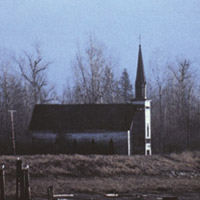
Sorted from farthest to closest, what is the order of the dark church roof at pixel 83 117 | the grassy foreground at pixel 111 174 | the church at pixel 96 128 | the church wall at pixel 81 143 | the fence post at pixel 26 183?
the dark church roof at pixel 83 117
the church at pixel 96 128
the church wall at pixel 81 143
the grassy foreground at pixel 111 174
the fence post at pixel 26 183

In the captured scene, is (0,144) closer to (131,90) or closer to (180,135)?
(180,135)

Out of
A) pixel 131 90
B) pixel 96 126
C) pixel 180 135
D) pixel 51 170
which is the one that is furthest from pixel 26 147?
pixel 131 90

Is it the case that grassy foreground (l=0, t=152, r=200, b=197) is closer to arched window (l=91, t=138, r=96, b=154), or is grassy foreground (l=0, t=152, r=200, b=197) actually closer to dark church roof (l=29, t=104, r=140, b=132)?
arched window (l=91, t=138, r=96, b=154)

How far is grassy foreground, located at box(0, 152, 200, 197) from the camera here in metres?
25.0

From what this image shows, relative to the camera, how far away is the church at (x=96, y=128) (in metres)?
42.3

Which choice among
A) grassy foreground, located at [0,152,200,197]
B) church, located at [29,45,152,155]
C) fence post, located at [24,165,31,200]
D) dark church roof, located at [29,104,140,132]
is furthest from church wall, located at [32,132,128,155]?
fence post, located at [24,165,31,200]

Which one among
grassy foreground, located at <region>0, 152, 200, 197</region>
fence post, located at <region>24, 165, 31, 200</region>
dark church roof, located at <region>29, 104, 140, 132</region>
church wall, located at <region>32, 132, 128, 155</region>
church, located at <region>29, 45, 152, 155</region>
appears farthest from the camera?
dark church roof, located at <region>29, 104, 140, 132</region>

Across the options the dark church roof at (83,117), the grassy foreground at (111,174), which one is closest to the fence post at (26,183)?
the grassy foreground at (111,174)

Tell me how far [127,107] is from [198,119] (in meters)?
20.3

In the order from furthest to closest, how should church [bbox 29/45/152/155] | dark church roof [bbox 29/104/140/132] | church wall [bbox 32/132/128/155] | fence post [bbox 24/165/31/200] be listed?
dark church roof [bbox 29/104/140/132] → church [bbox 29/45/152/155] → church wall [bbox 32/132/128/155] → fence post [bbox 24/165/31/200]

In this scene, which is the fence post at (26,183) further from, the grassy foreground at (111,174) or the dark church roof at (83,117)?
the dark church roof at (83,117)

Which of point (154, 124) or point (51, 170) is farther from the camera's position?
point (154, 124)

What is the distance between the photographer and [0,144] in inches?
1925

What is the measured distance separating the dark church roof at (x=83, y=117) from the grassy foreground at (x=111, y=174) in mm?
6965
